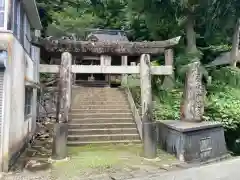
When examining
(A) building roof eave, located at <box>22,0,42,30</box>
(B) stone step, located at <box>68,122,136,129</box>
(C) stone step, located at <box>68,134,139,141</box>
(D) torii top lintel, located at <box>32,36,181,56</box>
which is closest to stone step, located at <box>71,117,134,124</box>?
(B) stone step, located at <box>68,122,136,129</box>

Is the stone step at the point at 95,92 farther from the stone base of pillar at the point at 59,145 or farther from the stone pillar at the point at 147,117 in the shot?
the stone base of pillar at the point at 59,145

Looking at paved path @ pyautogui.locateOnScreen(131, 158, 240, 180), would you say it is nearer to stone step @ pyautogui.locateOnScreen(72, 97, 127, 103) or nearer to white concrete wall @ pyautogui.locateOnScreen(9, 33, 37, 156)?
white concrete wall @ pyautogui.locateOnScreen(9, 33, 37, 156)

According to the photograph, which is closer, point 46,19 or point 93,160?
point 93,160

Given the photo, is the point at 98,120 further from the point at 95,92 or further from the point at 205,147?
the point at 205,147

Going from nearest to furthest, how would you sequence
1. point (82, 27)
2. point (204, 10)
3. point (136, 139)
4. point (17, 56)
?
1. point (17, 56)
2. point (136, 139)
3. point (204, 10)
4. point (82, 27)

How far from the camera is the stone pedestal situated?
7.71 m

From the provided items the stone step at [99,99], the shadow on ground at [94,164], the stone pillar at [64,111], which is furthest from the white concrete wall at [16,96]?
the stone step at [99,99]

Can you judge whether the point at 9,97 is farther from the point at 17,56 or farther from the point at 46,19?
the point at 46,19

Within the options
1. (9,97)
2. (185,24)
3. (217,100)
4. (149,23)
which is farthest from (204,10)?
(9,97)

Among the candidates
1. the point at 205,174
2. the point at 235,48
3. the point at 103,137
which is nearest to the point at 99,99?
the point at 103,137

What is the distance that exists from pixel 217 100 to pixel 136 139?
5.16m

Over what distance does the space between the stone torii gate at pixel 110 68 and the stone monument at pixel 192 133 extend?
78cm

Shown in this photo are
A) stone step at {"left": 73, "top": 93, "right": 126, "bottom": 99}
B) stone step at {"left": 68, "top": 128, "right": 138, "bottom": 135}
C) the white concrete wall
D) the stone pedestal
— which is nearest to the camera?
the white concrete wall

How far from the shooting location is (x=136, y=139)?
9.84 metres
